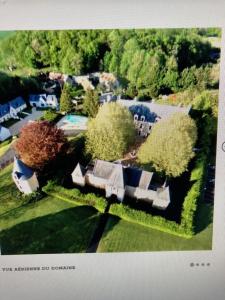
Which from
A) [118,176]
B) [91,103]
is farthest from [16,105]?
[118,176]

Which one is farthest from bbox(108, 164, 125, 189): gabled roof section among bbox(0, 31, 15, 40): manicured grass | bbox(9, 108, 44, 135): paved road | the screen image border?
bbox(0, 31, 15, 40): manicured grass

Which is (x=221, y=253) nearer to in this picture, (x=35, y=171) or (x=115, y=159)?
(x=115, y=159)

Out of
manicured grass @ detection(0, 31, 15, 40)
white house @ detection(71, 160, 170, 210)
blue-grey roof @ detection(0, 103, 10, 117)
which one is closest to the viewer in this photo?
manicured grass @ detection(0, 31, 15, 40)

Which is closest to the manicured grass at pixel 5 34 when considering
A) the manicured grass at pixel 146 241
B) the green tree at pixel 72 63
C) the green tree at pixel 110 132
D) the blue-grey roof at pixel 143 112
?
the green tree at pixel 72 63

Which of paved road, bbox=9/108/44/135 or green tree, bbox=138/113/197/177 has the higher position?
paved road, bbox=9/108/44/135

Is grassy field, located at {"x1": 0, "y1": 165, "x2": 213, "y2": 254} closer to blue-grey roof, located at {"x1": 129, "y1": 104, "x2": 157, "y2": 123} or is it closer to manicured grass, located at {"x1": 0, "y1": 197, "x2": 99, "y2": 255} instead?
manicured grass, located at {"x1": 0, "y1": 197, "x2": 99, "y2": 255}
